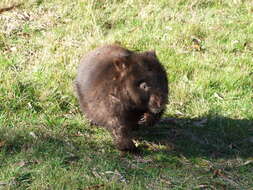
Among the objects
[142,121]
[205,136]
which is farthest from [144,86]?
[205,136]

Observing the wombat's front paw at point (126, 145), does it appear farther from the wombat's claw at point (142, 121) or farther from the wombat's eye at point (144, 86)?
the wombat's eye at point (144, 86)

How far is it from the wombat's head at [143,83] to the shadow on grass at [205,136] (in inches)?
28.1

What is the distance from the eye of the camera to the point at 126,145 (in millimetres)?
5516

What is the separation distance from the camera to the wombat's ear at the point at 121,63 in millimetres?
5375

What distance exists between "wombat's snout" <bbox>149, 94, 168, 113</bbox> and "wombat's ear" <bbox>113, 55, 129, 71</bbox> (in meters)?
0.43

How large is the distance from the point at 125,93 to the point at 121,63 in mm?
325

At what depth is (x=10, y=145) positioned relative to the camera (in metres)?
5.49

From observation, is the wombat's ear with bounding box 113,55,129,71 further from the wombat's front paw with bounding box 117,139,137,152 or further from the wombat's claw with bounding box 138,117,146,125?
the wombat's front paw with bounding box 117,139,137,152

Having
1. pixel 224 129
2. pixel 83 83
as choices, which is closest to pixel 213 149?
pixel 224 129

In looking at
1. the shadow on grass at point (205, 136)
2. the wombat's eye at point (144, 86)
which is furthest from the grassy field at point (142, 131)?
the wombat's eye at point (144, 86)

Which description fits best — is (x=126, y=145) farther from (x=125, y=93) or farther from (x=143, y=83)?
(x=143, y=83)

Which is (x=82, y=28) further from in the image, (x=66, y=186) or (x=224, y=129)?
(x=66, y=186)

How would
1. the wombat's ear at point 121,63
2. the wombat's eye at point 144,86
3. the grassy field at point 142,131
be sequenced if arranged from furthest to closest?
the wombat's ear at point 121,63 < the wombat's eye at point 144,86 < the grassy field at point 142,131

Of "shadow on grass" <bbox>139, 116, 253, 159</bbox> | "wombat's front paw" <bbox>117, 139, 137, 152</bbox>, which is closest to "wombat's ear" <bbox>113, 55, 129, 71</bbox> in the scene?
"wombat's front paw" <bbox>117, 139, 137, 152</bbox>
